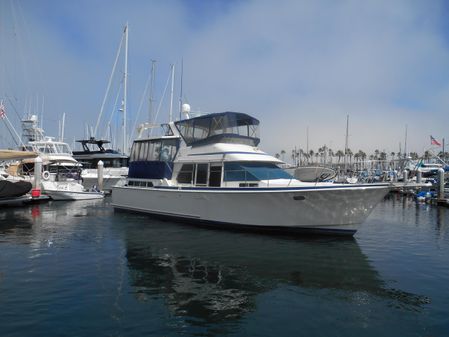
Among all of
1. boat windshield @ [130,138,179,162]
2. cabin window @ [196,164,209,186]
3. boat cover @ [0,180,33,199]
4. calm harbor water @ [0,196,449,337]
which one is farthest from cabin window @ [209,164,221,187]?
boat cover @ [0,180,33,199]

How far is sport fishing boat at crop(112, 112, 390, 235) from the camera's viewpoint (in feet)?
41.5

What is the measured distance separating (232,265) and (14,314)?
17.2 ft

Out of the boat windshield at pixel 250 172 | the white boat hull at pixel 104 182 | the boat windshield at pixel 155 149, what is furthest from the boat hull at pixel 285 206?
the white boat hull at pixel 104 182

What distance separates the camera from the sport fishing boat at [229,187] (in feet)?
41.5

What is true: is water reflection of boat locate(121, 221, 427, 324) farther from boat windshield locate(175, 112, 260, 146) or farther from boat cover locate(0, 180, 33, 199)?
boat cover locate(0, 180, 33, 199)

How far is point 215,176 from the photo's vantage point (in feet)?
49.8

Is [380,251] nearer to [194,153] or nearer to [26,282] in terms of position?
[194,153]

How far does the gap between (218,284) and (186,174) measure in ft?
28.6

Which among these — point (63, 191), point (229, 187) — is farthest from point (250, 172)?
point (63, 191)

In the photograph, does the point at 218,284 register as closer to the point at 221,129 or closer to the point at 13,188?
the point at 221,129

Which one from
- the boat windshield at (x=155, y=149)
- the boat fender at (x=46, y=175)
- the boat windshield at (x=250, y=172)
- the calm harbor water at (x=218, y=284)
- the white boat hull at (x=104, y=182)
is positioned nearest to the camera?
the calm harbor water at (x=218, y=284)

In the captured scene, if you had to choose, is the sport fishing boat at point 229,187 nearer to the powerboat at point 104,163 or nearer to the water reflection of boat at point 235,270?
the water reflection of boat at point 235,270

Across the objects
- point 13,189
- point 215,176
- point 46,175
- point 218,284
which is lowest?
point 218,284

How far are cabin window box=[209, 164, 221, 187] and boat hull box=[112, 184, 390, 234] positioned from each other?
0.59 meters
